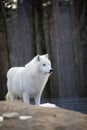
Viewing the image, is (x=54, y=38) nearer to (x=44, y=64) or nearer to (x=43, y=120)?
(x=44, y=64)

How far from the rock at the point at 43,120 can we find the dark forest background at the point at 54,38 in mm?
3442

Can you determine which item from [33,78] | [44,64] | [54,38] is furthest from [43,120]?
[54,38]

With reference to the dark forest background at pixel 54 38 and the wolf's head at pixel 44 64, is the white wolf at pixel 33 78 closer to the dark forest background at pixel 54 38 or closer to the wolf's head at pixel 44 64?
the wolf's head at pixel 44 64

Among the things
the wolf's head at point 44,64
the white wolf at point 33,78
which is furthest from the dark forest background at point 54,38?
the wolf's head at point 44,64

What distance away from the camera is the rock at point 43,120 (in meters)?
3.55

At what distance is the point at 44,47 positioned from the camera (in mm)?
8250

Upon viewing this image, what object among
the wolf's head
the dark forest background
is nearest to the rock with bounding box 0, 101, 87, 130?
the wolf's head

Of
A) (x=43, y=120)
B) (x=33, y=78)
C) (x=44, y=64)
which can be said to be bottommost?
(x=43, y=120)

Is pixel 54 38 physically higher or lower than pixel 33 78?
higher

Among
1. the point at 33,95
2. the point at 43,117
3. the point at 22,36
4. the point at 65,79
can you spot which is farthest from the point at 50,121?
the point at 22,36

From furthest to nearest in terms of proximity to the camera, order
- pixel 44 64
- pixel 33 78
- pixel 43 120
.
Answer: pixel 33 78
pixel 44 64
pixel 43 120

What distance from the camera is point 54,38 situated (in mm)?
8047

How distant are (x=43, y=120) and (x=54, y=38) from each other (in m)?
4.44

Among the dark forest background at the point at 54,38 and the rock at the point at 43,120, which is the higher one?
the dark forest background at the point at 54,38
